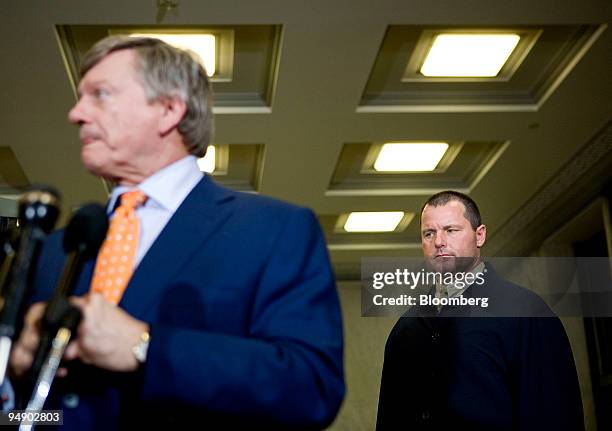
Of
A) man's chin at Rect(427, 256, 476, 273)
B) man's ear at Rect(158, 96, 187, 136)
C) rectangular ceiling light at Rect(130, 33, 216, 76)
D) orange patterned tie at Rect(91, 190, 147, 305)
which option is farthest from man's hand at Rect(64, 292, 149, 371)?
rectangular ceiling light at Rect(130, 33, 216, 76)

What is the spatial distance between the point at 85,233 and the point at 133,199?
1.10 feet

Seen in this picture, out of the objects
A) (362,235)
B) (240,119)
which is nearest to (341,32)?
(240,119)

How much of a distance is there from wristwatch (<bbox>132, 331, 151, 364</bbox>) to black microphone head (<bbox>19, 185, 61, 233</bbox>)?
19cm

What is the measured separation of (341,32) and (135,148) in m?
3.95

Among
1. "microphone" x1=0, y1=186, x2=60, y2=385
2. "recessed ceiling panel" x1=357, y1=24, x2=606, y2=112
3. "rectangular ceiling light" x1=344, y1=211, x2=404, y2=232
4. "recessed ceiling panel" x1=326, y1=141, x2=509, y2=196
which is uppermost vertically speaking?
"recessed ceiling panel" x1=357, y1=24, x2=606, y2=112

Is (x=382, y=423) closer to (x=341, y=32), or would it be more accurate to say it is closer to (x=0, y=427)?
(x=0, y=427)

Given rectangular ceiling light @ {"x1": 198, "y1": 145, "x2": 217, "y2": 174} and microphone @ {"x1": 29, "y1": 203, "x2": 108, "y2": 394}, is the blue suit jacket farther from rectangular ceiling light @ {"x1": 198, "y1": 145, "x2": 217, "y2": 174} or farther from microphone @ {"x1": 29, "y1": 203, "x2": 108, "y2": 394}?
rectangular ceiling light @ {"x1": 198, "y1": 145, "x2": 217, "y2": 174}

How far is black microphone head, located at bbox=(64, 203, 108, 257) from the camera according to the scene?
0.95 metres

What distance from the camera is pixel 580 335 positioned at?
346 inches

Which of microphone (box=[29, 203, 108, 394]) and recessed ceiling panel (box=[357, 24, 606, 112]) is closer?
microphone (box=[29, 203, 108, 394])

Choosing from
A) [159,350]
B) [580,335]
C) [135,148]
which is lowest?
[159,350]

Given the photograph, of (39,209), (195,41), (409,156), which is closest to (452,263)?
(39,209)

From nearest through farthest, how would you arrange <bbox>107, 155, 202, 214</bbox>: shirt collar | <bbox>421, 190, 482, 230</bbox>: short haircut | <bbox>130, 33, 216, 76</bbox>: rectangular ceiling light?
<bbox>107, 155, 202, 214</bbox>: shirt collar → <bbox>421, 190, 482, 230</bbox>: short haircut → <bbox>130, 33, 216, 76</bbox>: rectangular ceiling light

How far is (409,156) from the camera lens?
7367 mm
